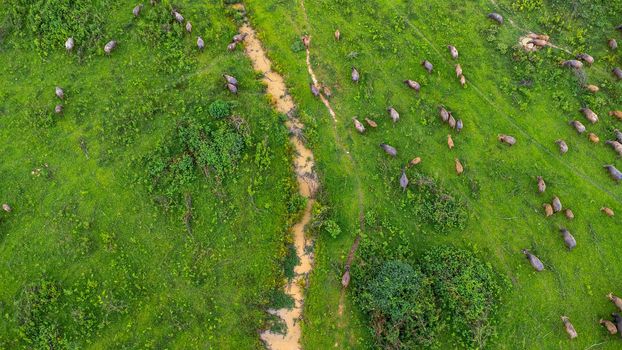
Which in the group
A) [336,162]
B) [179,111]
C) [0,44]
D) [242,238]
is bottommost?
[242,238]

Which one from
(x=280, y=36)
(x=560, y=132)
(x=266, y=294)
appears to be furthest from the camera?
(x=280, y=36)

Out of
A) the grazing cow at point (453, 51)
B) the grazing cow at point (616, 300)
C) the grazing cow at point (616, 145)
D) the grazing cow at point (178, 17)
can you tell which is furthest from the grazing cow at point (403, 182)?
the grazing cow at point (178, 17)

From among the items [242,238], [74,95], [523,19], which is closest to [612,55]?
[523,19]

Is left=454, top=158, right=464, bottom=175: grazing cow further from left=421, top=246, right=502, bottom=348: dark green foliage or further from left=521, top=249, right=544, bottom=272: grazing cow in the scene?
left=521, top=249, right=544, bottom=272: grazing cow

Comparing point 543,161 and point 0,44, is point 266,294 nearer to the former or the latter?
point 543,161

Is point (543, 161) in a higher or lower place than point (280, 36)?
lower

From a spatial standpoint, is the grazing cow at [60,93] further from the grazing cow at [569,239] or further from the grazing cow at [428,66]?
the grazing cow at [569,239]
